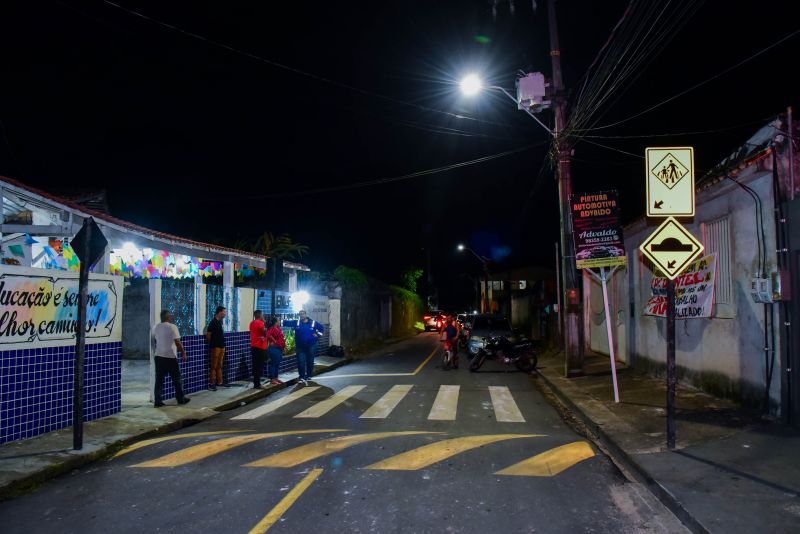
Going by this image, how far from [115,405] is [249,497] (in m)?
5.66

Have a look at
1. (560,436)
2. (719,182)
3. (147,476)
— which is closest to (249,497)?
(147,476)

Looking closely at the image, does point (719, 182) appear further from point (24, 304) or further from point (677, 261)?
point (24, 304)

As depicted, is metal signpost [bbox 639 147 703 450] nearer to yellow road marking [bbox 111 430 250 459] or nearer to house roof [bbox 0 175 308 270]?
yellow road marking [bbox 111 430 250 459]

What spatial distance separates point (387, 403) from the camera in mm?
11711

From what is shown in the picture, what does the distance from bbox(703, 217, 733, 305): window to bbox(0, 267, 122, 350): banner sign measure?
10805 mm

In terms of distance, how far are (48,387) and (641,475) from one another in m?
8.31

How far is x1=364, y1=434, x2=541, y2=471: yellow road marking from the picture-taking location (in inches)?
271

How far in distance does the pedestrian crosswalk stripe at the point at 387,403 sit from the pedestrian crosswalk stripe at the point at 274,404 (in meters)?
1.96

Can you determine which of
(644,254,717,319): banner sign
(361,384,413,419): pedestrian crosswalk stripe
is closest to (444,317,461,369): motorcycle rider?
(361,384,413,419): pedestrian crosswalk stripe

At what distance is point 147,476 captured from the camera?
664 cm

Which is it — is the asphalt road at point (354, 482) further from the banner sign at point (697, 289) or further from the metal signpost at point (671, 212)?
the banner sign at point (697, 289)

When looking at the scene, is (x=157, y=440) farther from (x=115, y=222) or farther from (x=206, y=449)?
(x=115, y=222)

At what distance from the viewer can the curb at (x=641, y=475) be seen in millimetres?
5109

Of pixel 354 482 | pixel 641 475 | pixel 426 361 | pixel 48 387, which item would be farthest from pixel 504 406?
pixel 426 361
